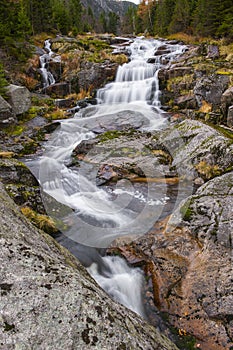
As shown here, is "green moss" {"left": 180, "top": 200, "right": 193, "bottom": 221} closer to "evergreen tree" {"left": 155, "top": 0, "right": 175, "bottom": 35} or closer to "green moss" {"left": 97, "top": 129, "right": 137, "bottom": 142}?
"green moss" {"left": 97, "top": 129, "right": 137, "bottom": 142}

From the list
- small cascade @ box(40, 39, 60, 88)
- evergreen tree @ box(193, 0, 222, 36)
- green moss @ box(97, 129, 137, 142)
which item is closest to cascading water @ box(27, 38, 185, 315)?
green moss @ box(97, 129, 137, 142)

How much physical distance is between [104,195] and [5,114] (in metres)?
9.25

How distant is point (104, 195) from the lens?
921 centimetres

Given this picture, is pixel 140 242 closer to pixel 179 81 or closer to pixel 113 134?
pixel 113 134

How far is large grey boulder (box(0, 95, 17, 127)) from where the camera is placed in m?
14.5

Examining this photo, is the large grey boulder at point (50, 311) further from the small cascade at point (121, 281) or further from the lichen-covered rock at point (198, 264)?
the small cascade at point (121, 281)

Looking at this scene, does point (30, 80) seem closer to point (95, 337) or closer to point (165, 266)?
point (165, 266)

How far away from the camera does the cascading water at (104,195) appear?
5672 mm

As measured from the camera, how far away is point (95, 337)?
6.43 ft

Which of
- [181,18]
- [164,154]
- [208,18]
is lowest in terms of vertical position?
[164,154]

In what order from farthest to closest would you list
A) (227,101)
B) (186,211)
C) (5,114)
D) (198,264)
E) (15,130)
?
1. (5,114)
2. (15,130)
3. (227,101)
4. (186,211)
5. (198,264)

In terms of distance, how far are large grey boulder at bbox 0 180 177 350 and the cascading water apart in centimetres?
308

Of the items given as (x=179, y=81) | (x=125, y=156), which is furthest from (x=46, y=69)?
(x=125, y=156)

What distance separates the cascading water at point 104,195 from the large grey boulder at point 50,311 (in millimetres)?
3077
